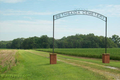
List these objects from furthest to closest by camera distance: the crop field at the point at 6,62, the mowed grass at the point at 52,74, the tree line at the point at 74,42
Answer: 1. the tree line at the point at 74,42
2. the crop field at the point at 6,62
3. the mowed grass at the point at 52,74

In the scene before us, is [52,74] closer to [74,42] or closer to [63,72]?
[63,72]

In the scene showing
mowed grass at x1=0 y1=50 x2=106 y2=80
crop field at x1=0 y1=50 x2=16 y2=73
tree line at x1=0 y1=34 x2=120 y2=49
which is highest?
tree line at x1=0 y1=34 x2=120 y2=49

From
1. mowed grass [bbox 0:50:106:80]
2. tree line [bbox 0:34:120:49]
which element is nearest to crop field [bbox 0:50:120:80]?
mowed grass [bbox 0:50:106:80]

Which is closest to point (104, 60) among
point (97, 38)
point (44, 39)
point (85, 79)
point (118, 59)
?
point (118, 59)

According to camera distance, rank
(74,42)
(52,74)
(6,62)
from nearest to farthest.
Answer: (52,74) < (6,62) < (74,42)

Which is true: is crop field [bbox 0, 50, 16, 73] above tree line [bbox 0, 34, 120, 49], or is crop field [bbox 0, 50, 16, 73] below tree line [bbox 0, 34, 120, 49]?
below

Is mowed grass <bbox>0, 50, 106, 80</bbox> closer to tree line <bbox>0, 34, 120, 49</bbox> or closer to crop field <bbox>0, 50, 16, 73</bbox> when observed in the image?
crop field <bbox>0, 50, 16, 73</bbox>

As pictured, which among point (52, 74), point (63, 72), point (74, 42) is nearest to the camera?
point (52, 74)

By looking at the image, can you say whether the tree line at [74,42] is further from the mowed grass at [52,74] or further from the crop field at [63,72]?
the mowed grass at [52,74]

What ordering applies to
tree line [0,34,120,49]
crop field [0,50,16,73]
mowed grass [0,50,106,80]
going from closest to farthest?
mowed grass [0,50,106,80], crop field [0,50,16,73], tree line [0,34,120,49]

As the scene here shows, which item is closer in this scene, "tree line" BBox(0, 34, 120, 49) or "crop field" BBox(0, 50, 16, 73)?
"crop field" BBox(0, 50, 16, 73)

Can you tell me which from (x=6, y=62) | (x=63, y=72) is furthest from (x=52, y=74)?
(x=6, y=62)

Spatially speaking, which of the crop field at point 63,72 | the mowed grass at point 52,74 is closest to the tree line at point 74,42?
the crop field at point 63,72

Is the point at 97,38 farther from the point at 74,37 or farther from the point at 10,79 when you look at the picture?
the point at 10,79
